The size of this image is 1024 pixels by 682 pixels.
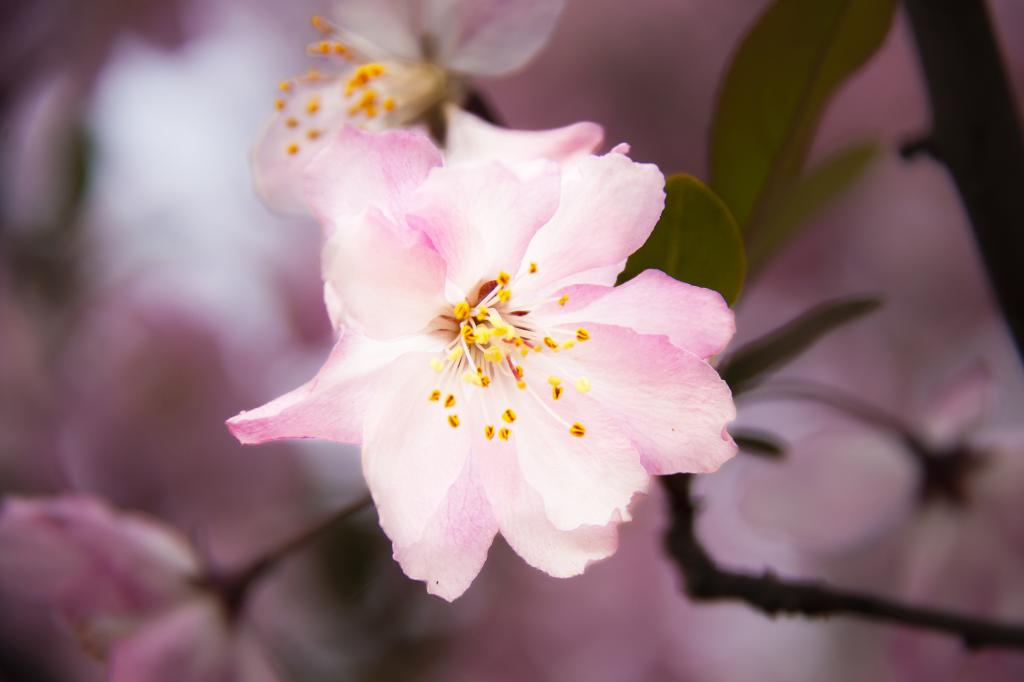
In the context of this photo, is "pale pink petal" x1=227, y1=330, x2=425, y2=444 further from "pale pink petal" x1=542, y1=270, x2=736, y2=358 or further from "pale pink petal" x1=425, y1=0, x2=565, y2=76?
"pale pink petal" x1=425, y1=0, x2=565, y2=76

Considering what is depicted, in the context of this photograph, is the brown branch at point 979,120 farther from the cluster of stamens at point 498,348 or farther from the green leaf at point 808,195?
the cluster of stamens at point 498,348

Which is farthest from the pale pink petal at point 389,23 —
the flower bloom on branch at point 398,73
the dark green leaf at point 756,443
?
the dark green leaf at point 756,443

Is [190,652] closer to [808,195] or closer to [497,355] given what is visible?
[497,355]

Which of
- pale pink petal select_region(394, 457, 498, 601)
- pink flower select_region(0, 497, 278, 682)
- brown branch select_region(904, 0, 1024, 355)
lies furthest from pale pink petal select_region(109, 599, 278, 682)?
brown branch select_region(904, 0, 1024, 355)

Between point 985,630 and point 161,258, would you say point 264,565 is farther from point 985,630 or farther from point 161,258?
point 161,258

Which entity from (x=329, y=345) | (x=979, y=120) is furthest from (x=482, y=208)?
(x=329, y=345)

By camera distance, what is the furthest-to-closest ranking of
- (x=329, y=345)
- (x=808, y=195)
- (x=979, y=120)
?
(x=329, y=345) < (x=808, y=195) < (x=979, y=120)
